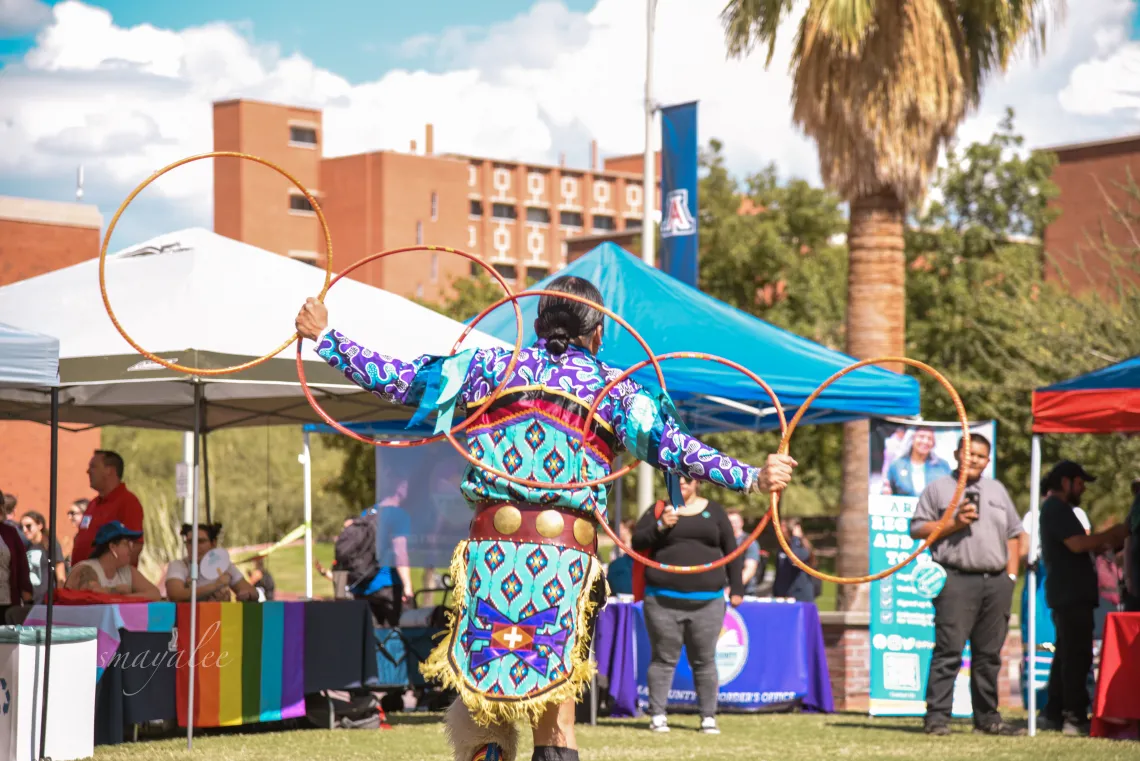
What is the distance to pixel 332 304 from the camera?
403 inches

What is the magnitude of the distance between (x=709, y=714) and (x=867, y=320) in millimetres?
7057

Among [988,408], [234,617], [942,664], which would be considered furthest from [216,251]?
[988,408]

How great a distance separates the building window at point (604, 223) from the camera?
112375mm

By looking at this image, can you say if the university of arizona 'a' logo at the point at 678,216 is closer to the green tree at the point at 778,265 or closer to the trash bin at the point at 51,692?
the trash bin at the point at 51,692

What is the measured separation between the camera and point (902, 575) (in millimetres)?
12508

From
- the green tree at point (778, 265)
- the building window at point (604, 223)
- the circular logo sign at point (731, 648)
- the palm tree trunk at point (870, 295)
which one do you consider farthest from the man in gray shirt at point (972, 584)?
the building window at point (604, 223)

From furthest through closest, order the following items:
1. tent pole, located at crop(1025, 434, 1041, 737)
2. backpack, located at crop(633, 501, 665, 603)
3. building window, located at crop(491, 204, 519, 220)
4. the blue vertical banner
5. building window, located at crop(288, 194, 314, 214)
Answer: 1. building window, located at crop(491, 204, 519, 220)
2. building window, located at crop(288, 194, 314, 214)
3. the blue vertical banner
4. backpack, located at crop(633, 501, 665, 603)
5. tent pole, located at crop(1025, 434, 1041, 737)

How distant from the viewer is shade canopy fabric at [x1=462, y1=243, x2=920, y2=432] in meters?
11.2

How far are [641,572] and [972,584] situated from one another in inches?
94.5

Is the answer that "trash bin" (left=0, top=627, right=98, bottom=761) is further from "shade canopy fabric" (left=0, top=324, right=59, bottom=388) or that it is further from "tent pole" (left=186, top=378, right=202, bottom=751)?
"shade canopy fabric" (left=0, top=324, right=59, bottom=388)

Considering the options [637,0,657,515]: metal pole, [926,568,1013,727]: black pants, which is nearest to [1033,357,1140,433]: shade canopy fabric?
[926,568,1013,727]: black pants

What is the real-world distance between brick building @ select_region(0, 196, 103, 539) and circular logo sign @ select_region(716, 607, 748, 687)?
14.7 metres

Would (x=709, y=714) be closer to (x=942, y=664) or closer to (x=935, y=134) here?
(x=942, y=664)

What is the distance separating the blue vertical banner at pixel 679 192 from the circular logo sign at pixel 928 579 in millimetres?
4949
